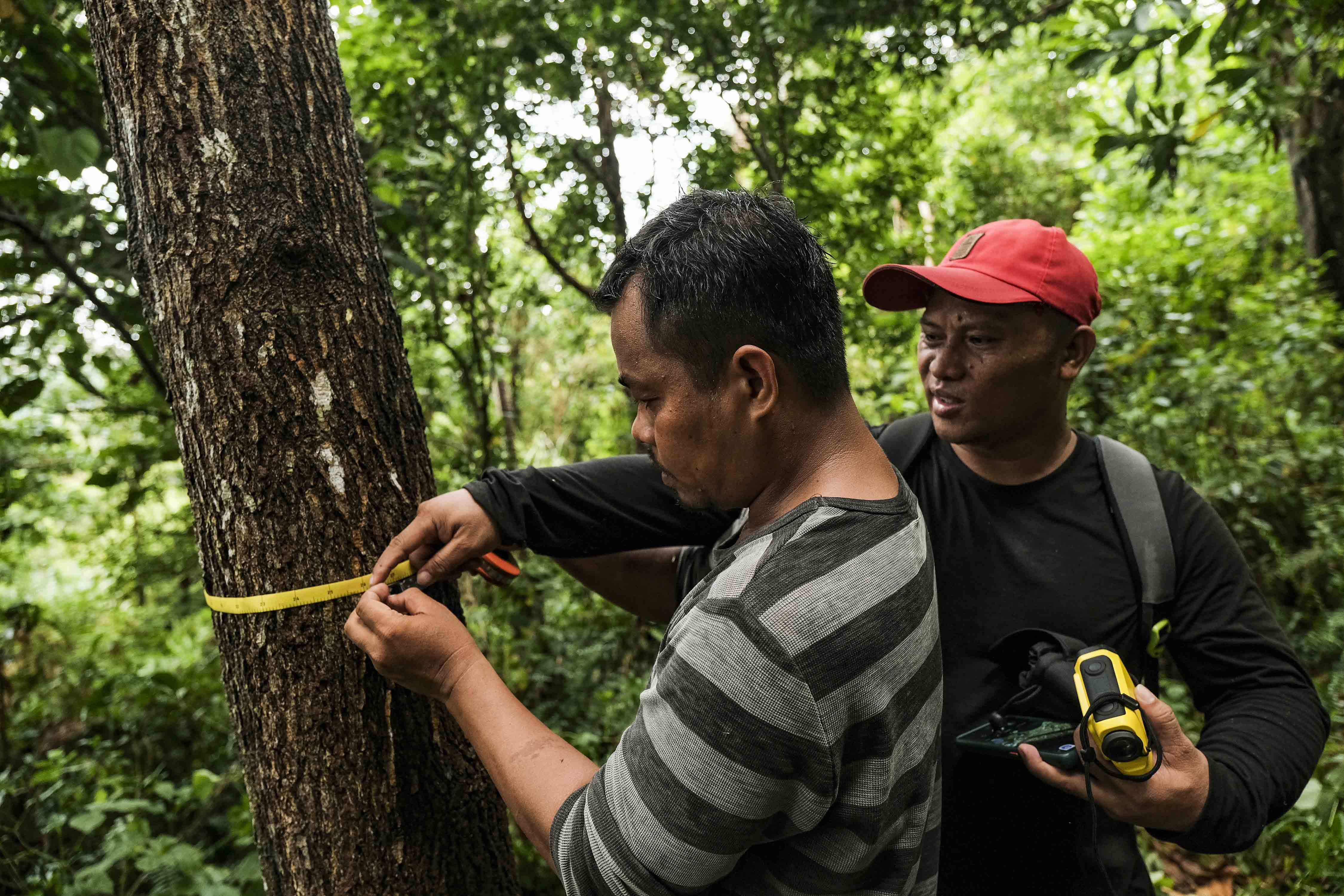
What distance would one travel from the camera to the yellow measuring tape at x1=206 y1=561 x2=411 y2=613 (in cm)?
144

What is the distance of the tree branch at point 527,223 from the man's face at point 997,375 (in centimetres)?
316

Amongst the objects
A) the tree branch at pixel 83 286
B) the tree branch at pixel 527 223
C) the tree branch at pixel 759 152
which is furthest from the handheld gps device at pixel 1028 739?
the tree branch at pixel 759 152

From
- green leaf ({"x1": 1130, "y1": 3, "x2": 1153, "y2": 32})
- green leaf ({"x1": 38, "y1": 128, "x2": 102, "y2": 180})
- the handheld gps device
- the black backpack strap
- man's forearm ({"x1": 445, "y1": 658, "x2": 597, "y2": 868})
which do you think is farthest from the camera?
green leaf ({"x1": 1130, "y1": 3, "x2": 1153, "y2": 32})

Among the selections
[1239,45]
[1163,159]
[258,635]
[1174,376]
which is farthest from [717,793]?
[1174,376]

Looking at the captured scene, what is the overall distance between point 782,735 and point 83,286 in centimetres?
334

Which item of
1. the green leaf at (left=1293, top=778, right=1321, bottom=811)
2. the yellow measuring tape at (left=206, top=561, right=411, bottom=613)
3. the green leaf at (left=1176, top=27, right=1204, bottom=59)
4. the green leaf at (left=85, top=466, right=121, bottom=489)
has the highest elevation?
the green leaf at (left=1176, top=27, right=1204, bottom=59)

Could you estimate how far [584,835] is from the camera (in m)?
1.01

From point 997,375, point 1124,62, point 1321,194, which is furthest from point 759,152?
point 1321,194

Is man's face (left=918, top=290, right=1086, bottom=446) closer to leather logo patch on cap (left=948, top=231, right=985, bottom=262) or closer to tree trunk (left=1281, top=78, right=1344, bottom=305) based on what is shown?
leather logo patch on cap (left=948, top=231, right=985, bottom=262)

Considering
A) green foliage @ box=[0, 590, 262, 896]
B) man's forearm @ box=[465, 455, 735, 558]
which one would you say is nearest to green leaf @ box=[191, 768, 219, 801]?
green foliage @ box=[0, 590, 262, 896]

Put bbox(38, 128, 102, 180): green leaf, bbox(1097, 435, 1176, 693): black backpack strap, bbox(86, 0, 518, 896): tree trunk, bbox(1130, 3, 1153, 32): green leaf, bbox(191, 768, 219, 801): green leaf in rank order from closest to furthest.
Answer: bbox(86, 0, 518, 896): tree trunk
bbox(1097, 435, 1176, 693): black backpack strap
bbox(38, 128, 102, 180): green leaf
bbox(1130, 3, 1153, 32): green leaf
bbox(191, 768, 219, 801): green leaf

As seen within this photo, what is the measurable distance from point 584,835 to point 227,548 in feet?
2.88

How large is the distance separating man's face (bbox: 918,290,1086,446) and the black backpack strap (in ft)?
0.56

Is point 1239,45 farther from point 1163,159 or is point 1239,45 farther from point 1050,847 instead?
point 1050,847
